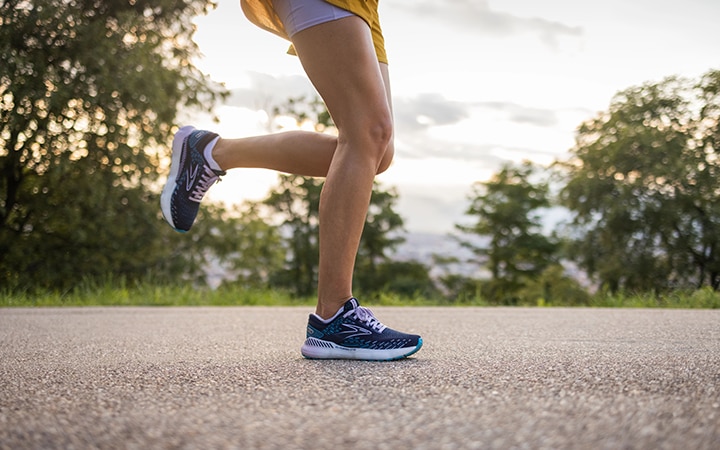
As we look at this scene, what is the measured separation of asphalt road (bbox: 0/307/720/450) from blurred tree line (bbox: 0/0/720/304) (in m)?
6.10

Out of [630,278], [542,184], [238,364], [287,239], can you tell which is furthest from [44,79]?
[542,184]

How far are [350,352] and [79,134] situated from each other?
44.7 ft

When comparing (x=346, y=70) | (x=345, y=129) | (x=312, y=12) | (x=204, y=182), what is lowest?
(x=204, y=182)

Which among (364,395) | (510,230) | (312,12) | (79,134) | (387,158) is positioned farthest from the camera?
(510,230)

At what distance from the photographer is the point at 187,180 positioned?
300 centimetres

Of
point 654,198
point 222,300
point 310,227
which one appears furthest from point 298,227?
point 222,300

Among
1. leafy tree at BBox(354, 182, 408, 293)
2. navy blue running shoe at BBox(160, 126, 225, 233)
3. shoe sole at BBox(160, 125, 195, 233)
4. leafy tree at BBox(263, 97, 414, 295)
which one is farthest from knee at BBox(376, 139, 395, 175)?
leafy tree at BBox(354, 182, 408, 293)

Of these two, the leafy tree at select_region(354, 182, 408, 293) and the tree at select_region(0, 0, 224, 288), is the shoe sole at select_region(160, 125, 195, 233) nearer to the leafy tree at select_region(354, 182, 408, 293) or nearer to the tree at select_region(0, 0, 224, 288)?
the tree at select_region(0, 0, 224, 288)

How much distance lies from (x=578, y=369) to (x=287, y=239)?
32.3 metres

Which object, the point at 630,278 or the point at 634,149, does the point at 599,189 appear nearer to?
the point at 634,149

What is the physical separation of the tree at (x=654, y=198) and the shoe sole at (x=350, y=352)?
2907cm

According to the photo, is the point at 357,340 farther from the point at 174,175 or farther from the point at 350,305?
the point at 174,175

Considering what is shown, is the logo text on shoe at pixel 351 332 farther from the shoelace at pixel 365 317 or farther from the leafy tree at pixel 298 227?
the leafy tree at pixel 298 227

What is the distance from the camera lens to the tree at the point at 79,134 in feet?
45.7
